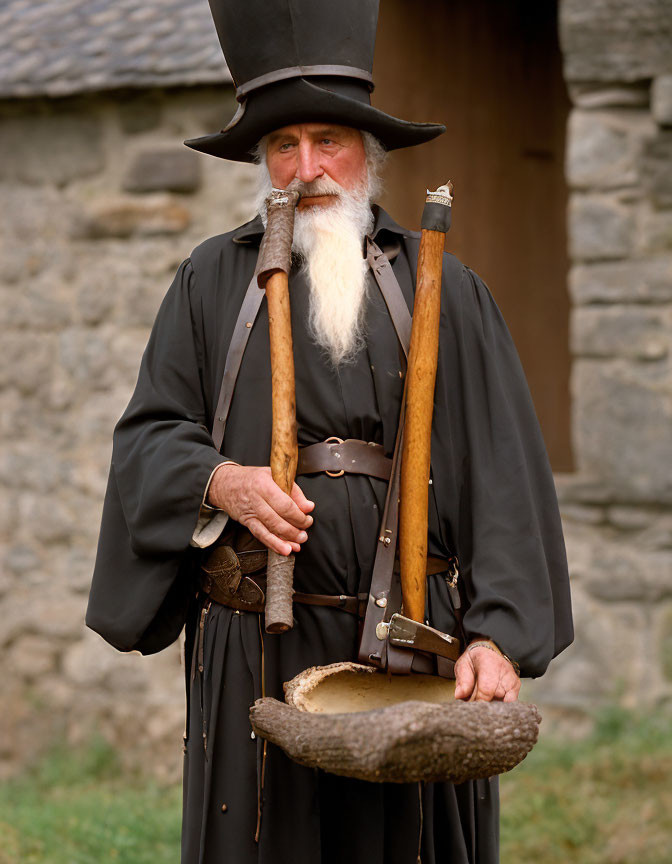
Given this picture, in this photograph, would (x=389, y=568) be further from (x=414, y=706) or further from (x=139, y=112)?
(x=139, y=112)

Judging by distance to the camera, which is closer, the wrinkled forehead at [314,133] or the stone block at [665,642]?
the wrinkled forehead at [314,133]

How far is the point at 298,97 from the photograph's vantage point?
2.67 m

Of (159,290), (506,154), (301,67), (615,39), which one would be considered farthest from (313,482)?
(506,154)

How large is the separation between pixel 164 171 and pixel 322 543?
2.99 m

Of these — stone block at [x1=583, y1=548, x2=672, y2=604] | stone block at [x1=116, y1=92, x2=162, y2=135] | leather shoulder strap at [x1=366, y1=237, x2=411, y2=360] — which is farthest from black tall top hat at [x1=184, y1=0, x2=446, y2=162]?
stone block at [x1=583, y1=548, x2=672, y2=604]

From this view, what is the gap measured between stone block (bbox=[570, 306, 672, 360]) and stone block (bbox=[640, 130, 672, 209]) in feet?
1.45

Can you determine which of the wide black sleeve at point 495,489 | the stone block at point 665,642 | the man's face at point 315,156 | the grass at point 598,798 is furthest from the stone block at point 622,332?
the man's face at point 315,156

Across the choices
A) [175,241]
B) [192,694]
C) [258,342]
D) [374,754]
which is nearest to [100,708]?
[175,241]

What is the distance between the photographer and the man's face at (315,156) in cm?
271

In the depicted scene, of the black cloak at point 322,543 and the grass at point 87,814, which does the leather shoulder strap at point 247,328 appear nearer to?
the black cloak at point 322,543

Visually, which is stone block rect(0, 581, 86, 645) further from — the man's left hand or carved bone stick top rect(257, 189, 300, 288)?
the man's left hand

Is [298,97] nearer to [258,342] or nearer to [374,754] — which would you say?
[258,342]

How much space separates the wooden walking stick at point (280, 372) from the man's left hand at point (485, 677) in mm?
351

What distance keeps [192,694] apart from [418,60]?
394cm
